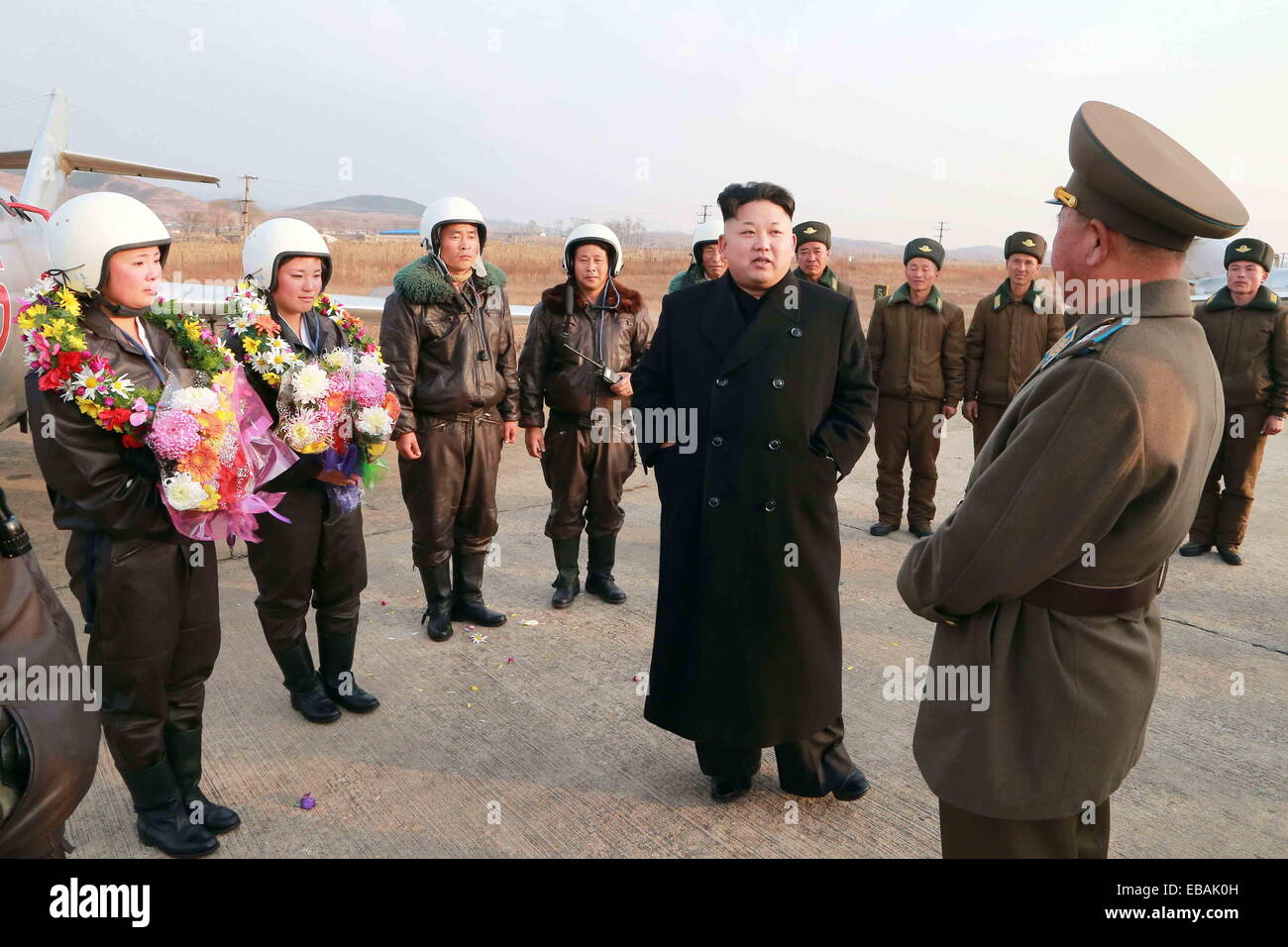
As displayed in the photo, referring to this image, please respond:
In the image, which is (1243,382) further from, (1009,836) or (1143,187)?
(1009,836)

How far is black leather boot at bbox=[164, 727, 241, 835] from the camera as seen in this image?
3.00m

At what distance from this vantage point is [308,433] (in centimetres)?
333

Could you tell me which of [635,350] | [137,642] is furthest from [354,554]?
[635,350]

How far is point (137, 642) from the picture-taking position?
277cm

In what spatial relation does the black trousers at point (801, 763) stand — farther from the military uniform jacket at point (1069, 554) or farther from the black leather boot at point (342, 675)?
the black leather boot at point (342, 675)

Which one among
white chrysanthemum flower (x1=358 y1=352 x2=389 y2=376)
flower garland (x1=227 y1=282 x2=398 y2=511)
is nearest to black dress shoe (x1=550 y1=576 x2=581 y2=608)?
flower garland (x1=227 y1=282 x2=398 y2=511)

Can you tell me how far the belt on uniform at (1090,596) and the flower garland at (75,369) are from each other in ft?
8.47

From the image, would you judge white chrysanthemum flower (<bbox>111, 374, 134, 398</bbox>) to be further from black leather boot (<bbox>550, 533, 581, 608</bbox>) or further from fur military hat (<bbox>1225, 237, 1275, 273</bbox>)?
fur military hat (<bbox>1225, 237, 1275, 273</bbox>)

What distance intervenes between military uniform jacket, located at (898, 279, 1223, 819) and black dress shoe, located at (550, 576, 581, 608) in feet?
11.1

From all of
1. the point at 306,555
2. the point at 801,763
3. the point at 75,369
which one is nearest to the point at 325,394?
the point at 306,555

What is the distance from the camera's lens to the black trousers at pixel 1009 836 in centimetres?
194

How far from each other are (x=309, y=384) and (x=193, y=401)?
70 cm

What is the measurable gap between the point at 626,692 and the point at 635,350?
2.23 meters
